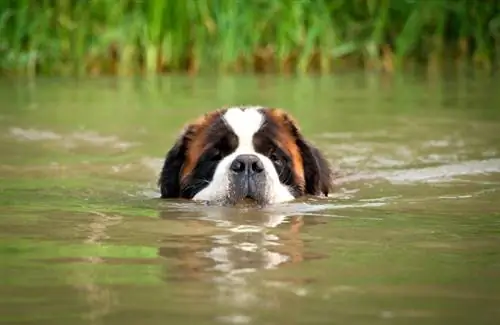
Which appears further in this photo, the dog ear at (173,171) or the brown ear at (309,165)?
the brown ear at (309,165)

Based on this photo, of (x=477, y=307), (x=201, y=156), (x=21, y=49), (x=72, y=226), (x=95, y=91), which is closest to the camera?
(x=477, y=307)

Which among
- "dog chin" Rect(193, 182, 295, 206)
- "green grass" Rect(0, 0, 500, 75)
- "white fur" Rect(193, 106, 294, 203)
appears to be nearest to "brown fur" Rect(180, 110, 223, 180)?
"white fur" Rect(193, 106, 294, 203)

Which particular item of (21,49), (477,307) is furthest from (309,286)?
(21,49)

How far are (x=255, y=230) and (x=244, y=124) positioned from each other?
124 centimetres

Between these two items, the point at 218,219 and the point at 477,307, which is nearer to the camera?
the point at 477,307

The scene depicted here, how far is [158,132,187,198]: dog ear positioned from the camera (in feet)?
20.2

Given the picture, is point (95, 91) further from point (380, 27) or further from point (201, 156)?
point (201, 156)

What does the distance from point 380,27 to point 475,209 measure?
8.16 metres

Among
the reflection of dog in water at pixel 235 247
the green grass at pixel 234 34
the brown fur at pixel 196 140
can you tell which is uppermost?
the green grass at pixel 234 34

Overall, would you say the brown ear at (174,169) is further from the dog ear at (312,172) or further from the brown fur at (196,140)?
the dog ear at (312,172)

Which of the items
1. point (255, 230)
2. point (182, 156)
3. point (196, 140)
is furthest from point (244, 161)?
point (255, 230)

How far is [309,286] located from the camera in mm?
3561

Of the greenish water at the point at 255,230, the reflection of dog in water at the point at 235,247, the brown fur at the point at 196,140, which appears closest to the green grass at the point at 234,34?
the greenish water at the point at 255,230

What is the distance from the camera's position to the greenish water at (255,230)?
10.9 ft
